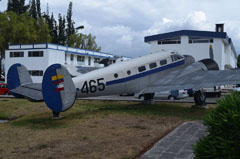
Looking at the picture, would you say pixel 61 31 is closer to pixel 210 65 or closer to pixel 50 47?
pixel 50 47

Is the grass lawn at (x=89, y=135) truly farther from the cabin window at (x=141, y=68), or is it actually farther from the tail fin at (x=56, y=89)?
the cabin window at (x=141, y=68)

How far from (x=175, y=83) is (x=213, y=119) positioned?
36.6 feet

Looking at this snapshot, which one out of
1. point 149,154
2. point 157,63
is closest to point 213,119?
point 149,154

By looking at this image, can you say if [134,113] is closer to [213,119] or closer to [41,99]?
[41,99]

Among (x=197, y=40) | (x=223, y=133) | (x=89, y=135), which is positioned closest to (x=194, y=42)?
(x=197, y=40)

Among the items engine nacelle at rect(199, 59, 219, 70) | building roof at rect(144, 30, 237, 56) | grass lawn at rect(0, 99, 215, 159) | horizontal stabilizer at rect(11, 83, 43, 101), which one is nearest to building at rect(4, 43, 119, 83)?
building roof at rect(144, 30, 237, 56)

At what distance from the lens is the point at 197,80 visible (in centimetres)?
1445

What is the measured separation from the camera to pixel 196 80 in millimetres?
14484

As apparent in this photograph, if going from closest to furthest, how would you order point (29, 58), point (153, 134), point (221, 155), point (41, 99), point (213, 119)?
point (221, 155)
point (213, 119)
point (153, 134)
point (41, 99)
point (29, 58)

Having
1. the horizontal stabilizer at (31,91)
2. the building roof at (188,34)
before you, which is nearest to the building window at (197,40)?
the building roof at (188,34)

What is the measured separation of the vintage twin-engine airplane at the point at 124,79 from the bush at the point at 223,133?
831 cm

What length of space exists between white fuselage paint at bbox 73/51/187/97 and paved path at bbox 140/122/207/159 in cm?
601

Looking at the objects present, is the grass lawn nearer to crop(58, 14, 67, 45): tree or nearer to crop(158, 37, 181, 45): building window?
Result: crop(158, 37, 181, 45): building window

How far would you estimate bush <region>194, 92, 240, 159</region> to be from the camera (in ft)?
11.4
